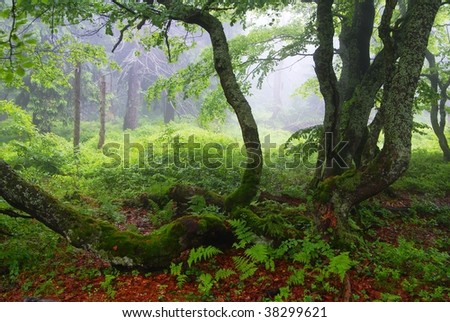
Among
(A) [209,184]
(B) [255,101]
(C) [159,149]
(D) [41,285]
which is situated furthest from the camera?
(B) [255,101]

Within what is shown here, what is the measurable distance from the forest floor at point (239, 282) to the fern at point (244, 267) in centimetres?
10

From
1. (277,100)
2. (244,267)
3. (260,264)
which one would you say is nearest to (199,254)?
(244,267)

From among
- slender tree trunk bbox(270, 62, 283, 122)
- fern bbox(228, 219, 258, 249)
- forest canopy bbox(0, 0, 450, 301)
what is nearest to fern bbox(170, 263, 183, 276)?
forest canopy bbox(0, 0, 450, 301)

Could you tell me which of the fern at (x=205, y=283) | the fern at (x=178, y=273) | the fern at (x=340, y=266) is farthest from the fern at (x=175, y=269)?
the fern at (x=340, y=266)

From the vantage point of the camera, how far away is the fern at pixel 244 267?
4998 millimetres

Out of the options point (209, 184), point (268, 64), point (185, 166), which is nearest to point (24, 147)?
point (185, 166)

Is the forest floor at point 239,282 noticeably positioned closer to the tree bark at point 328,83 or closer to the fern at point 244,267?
the fern at point 244,267

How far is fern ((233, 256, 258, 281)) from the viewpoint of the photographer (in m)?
5.00

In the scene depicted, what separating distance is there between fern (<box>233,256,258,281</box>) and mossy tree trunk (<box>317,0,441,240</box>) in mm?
1637

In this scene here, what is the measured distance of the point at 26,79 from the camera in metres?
24.9
